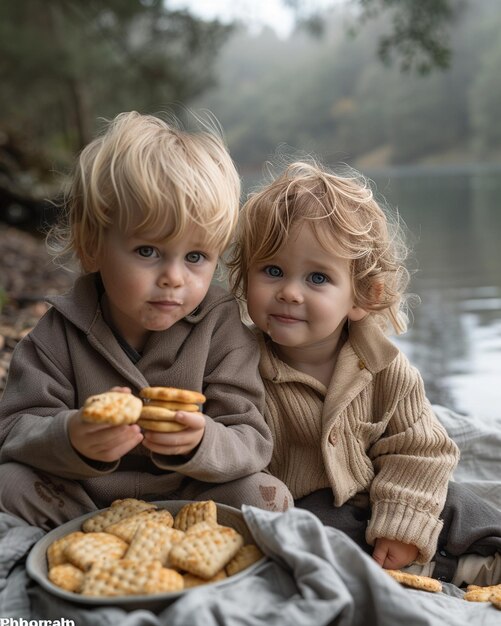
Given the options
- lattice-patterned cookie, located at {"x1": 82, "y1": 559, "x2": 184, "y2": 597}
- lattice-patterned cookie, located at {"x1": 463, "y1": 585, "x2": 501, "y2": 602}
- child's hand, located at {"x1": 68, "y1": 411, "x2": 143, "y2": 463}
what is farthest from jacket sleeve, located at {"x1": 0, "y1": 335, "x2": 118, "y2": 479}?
lattice-patterned cookie, located at {"x1": 463, "y1": 585, "x2": 501, "y2": 602}

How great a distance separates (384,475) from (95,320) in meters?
0.81

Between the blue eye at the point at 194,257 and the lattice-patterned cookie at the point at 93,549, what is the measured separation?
61cm

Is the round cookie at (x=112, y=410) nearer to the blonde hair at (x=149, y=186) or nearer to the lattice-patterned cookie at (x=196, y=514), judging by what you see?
the lattice-patterned cookie at (x=196, y=514)

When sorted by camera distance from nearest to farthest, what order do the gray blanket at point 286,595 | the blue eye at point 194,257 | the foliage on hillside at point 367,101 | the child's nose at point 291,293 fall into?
the gray blanket at point 286,595, the blue eye at point 194,257, the child's nose at point 291,293, the foliage on hillside at point 367,101

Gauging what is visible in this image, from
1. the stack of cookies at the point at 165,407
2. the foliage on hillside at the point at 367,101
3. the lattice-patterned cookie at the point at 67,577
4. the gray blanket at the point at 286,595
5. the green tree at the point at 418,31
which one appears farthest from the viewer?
the foliage on hillside at the point at 367,101

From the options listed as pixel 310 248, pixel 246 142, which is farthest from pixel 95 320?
pixel 246 142

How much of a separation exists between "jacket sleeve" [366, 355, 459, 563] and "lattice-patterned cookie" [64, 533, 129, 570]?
679mm

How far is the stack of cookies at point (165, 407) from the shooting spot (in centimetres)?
152

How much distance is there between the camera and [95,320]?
185cm

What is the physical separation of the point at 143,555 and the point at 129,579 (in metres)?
0.07

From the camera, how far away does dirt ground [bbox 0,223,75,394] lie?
3.49m

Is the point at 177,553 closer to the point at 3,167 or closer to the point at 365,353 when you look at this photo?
the point at 365,353

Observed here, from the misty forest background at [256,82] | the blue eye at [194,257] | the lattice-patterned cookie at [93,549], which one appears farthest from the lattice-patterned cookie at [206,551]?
the misty forest background at [256,82]

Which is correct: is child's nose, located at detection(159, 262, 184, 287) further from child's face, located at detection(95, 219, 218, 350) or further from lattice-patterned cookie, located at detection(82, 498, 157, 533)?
lattice-patterned cookie, located at detection(82, 498, 157, 533)
